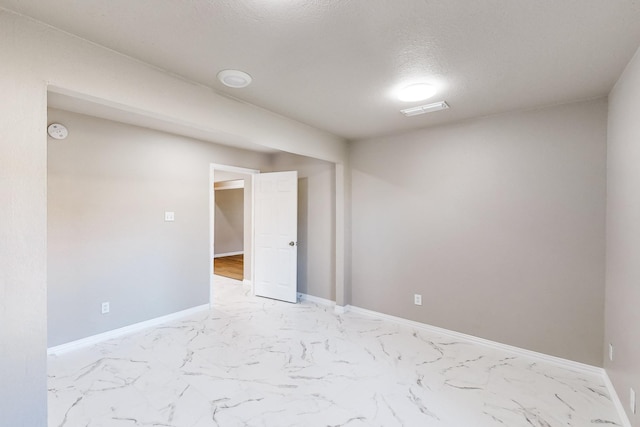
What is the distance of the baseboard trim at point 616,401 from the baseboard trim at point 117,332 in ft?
14.1

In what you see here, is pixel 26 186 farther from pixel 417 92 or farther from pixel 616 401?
pixel 616 401

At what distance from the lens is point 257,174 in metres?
4.96

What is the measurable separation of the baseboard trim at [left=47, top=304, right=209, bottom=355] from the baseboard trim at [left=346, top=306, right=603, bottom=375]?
231cm

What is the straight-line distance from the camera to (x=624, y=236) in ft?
6.78

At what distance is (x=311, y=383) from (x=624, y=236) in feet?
8.32

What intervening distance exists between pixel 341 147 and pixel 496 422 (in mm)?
3163

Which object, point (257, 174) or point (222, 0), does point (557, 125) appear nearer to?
point (222, 0)

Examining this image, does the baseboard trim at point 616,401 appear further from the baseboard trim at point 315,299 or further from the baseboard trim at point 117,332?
the baseboard trim at point 117,332

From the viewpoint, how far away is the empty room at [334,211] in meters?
1.55

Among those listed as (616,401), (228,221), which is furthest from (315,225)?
(228,221)

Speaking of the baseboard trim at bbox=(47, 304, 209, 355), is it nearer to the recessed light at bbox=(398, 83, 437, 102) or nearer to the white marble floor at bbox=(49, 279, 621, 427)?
the white marble floor at bbox=(49, 279, 621, 427)

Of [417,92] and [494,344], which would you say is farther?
[494,344]

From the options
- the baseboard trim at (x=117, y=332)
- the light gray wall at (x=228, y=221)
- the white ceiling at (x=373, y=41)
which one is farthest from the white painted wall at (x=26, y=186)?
the light gray wall at (x=228, y=221)

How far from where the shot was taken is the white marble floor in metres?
2.06
